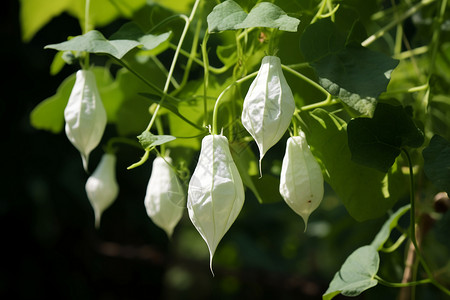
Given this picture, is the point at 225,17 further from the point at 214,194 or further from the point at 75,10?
the point at 75,10

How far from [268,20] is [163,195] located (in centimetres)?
16

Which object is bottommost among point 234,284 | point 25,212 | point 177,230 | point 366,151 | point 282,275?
point 234,284

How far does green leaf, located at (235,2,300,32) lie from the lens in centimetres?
28

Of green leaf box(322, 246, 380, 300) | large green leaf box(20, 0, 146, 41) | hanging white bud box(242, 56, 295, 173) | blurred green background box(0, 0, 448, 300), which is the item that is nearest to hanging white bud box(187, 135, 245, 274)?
hanging white bud box(242, 56, 295, 173)

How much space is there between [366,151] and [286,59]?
0.36 ft

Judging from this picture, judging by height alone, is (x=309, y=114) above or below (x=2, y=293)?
above

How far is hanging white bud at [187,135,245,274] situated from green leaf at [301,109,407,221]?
94mm

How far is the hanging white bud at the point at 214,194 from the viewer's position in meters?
0.29

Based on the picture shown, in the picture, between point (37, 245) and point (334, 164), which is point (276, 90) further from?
point (37, 245)

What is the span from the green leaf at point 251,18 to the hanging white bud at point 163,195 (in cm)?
13

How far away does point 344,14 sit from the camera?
1.34 ft

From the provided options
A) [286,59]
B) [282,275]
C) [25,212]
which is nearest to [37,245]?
[25,212]

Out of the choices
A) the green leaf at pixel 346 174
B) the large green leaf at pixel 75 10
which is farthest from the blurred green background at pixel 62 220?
the green leaf at pixel 346 174

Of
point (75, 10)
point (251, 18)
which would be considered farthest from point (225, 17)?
point (75, 10)
